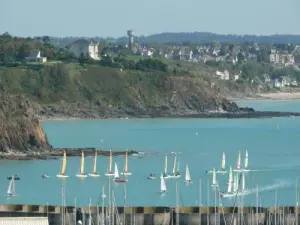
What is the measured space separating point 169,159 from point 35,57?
219 feet

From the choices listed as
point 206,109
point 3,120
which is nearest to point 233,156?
point 3,120

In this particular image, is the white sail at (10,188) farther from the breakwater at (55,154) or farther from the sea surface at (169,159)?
the breakwater at (55,154)

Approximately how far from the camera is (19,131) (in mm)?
86625

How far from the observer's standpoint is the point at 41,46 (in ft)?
536

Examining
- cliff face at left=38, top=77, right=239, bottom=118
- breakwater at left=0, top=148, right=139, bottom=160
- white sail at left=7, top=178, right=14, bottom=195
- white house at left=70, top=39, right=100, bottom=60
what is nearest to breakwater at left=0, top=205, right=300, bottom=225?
white sail at left=7, top=178, right=14, bottom=195

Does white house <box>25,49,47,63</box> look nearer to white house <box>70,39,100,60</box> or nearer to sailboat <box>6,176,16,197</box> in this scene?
white house <box>70,39,100,60</box>

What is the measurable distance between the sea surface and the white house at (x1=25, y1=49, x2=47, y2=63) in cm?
2047

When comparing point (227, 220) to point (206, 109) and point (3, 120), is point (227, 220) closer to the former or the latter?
point (3, 120)

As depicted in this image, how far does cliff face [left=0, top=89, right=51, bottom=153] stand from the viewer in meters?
86.1

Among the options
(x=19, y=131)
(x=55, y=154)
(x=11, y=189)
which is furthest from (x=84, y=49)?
(x=11, y=189)

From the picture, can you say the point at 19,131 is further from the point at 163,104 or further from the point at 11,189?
the point at 163,104

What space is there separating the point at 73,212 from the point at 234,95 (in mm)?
159759

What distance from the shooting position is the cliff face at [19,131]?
86.1m

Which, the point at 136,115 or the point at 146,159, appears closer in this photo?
the point at 146,159
